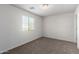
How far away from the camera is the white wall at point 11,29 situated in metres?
2.54

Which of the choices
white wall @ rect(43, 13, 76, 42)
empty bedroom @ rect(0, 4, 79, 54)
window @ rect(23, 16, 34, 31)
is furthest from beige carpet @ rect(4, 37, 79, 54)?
white wall @ rect(43, 13, 76, 42)

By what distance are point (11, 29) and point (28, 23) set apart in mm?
1276

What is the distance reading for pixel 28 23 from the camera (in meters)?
4.05

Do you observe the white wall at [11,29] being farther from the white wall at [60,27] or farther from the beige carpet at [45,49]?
the white wall at [60,27]

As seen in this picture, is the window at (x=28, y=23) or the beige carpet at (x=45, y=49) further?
the window at (x=28, y=23)

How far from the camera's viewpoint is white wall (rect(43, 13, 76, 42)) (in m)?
4.18

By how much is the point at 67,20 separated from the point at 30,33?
222 centimetres

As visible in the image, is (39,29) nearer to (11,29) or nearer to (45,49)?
(45,49)

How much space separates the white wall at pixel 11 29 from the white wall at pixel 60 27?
1.45 metres

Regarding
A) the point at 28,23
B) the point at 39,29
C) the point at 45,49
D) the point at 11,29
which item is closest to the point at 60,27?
the point at 39,29

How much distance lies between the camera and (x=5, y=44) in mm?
2666

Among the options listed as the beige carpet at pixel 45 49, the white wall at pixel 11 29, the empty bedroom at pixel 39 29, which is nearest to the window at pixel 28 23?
the empty bedroom at pixel 39 29

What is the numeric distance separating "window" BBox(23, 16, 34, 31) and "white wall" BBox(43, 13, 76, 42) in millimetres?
907
